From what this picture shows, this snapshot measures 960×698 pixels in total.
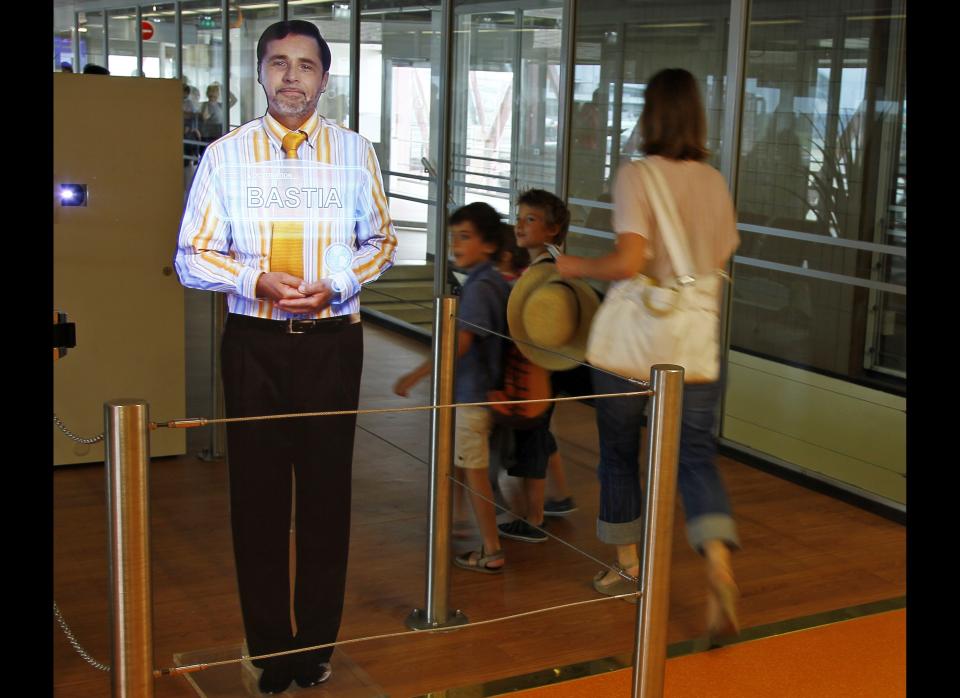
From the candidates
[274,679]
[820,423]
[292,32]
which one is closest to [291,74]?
[292,32]

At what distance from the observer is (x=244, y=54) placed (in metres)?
8.33

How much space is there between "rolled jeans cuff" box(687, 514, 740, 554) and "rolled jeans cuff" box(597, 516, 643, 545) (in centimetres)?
30

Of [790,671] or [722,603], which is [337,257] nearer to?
[722,603]

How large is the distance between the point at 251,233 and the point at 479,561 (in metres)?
1.51

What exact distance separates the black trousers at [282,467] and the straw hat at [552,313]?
0.88m

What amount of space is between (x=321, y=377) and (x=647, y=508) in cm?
83

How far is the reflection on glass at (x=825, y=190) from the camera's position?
4570 mm

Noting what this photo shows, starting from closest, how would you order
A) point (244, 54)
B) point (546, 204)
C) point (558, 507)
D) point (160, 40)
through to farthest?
1. point (546, 204)
2. point (558, 507)
3. point (244, 54)
4. point (160, 40)

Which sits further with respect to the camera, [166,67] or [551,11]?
[166,67]

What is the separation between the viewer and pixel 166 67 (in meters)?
9.98

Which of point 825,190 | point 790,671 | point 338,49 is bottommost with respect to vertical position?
point 790,671

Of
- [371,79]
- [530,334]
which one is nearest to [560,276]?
[530,334]

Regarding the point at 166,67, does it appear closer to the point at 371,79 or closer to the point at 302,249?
the point at 371,79

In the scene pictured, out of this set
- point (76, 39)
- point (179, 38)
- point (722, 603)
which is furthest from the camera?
point (76, 39)
